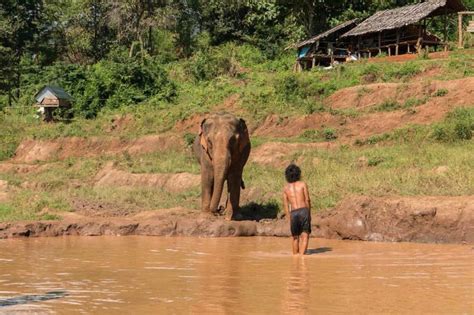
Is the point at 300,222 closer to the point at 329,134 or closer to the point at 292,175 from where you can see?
the point at 292,175

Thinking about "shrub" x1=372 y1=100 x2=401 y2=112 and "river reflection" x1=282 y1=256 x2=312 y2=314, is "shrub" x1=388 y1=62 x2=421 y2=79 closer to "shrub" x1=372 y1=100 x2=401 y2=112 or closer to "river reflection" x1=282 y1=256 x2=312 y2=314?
"shrub" x1=372 y1=100 x2=401 y2=112

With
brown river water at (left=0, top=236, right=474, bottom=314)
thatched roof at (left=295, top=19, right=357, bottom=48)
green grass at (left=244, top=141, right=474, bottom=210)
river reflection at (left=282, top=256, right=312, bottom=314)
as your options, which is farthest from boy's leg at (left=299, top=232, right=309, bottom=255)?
thatched roof at (left=295, top=19, right=357, bottom=48)

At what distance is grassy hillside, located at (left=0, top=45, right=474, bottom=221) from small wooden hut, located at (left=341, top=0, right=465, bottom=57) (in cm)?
444

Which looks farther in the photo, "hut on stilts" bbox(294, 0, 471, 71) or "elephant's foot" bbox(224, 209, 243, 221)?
"hut on stilts" bbox(294, 0, 471, 71)

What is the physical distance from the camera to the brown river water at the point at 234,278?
689 centimetres

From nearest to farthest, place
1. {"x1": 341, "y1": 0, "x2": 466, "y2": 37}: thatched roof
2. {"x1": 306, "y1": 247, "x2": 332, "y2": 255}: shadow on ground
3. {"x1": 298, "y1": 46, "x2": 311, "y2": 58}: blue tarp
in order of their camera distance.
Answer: {"x1": 306, "y1": 247, "x2": 332, "y2": 255}: shadow on ground
{"x1": 341, "y1": 0, "x2": 466, "y2": 37}: thatched roof
{"x1": 298, "y1": 46, "x2": 311, "y2": 58}: blue tarp

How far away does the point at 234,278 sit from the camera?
28.3ft

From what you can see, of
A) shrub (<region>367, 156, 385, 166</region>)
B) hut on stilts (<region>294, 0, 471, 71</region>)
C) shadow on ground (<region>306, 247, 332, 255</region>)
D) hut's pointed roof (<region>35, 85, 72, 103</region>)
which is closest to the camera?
shadow on ground (<region>306, 247, 332, 255</region>)

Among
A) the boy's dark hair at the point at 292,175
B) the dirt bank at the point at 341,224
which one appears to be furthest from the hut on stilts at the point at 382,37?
the boy's dark hair at the point at 292,175

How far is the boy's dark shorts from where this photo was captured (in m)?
10.4

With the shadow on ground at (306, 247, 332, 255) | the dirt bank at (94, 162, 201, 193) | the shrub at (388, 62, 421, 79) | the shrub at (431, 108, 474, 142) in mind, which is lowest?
the shadow on ground at (306, 247, 332, 255)

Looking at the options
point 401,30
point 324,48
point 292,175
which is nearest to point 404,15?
point 401,30

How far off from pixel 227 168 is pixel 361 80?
1627cm

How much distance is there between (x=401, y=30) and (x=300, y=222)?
29.0 metres
